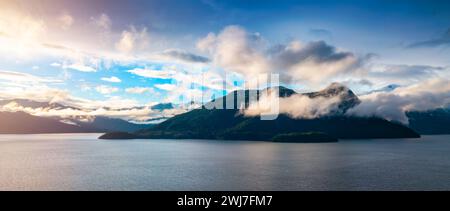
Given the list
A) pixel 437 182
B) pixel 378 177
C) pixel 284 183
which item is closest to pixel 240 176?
pixel 284 183

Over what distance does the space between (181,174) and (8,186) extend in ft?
204

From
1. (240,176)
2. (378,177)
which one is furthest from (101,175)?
(378,177)

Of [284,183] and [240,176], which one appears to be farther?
[240,176]

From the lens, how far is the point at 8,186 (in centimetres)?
11550

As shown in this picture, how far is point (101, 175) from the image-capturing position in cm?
14250
